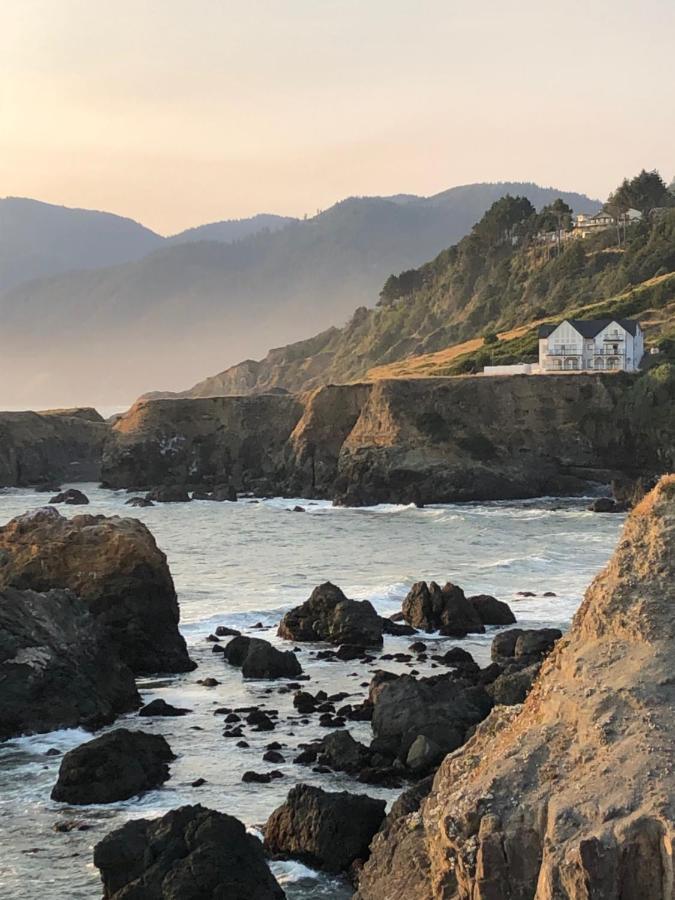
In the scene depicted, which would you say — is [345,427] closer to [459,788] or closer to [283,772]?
[283,772]

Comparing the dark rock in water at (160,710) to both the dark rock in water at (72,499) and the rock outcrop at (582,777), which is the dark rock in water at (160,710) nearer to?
the rock outcrop at (582,777)

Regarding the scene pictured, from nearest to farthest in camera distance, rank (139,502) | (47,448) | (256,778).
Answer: (256,778)
(139,502)
(47,448)

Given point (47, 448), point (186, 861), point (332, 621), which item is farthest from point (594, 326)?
point (186, 861)

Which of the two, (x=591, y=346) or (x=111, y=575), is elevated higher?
(x=591, y=346)

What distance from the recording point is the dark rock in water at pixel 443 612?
3650cm

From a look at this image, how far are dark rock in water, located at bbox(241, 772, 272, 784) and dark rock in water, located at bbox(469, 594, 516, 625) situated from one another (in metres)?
16.7

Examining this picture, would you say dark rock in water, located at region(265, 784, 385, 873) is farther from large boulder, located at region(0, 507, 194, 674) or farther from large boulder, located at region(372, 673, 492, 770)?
large boulder, located at region(0, 507, 194, 674)

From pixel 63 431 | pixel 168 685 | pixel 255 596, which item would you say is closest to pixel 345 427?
pixel 63 431

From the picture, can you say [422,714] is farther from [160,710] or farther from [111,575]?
[111,575]

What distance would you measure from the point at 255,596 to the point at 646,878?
3434 centimetres

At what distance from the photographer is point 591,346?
97.6 m

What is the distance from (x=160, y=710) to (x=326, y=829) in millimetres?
9984

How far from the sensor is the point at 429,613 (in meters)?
37.3

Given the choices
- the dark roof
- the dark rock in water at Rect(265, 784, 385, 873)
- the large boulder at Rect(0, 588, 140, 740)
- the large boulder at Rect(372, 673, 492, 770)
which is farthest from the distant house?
the dark rock in water at Rect(265, 784, 385, 873)
